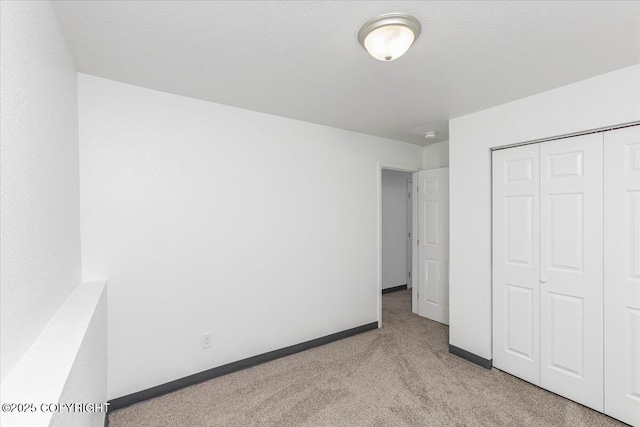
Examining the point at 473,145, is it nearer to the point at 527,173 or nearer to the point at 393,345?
the point at 527,173

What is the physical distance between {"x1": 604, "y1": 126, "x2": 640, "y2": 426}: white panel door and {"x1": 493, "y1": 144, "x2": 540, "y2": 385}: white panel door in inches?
17.4

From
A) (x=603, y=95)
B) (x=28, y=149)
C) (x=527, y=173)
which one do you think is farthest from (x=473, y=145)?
(x=28, y=149)

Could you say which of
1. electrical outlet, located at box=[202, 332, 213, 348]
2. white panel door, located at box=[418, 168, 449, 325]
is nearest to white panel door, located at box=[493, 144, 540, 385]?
white panel door, located at box=[418, 168, 449, 325]

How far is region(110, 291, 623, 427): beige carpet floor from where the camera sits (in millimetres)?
2062

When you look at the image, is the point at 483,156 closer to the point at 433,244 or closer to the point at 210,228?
the point at 433,244

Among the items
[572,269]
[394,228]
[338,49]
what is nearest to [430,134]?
[572,269]

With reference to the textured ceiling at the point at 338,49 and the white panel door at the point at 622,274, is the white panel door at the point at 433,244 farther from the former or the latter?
the white panel door at the point at 622,274

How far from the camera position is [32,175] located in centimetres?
109

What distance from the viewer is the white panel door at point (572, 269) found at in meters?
2.17

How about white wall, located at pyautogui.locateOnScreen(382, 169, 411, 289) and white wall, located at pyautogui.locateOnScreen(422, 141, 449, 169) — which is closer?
white wall, located at pyautogui.locateOnScreen(422, 141, 449, 169)

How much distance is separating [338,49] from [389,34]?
34 cm

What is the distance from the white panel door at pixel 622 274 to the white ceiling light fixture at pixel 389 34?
176cm

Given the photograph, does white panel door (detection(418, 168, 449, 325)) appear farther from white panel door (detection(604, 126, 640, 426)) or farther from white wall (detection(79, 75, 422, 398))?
white panel door (detection(604, 126, 640, 426))

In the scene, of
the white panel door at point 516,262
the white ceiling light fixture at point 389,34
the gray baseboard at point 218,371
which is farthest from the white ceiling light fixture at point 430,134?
the gray baseboard at point 218,371
